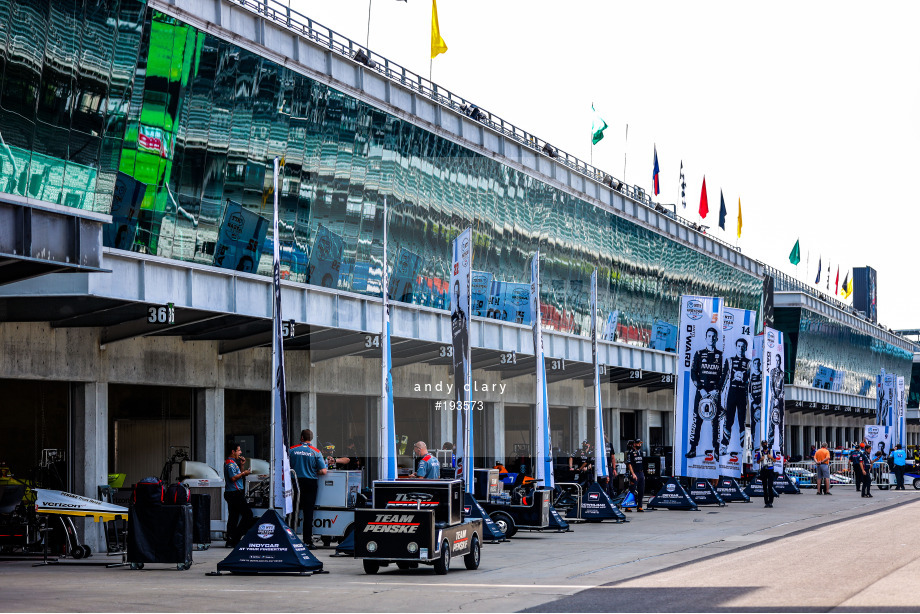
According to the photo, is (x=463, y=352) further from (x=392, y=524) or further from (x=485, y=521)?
(x=392, y=524)

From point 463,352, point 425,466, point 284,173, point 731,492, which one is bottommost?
point 731,492

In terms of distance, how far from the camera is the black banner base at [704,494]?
38.4 metres

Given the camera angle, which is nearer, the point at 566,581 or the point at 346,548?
the point at 566,581

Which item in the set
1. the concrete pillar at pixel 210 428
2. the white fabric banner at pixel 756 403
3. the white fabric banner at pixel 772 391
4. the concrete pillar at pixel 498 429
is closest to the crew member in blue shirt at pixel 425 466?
the concrete pillar at pixel 210 428

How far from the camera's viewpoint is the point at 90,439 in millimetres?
24844

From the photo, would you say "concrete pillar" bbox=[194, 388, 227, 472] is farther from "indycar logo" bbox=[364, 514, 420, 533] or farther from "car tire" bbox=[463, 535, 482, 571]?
"indycar logo" bbox=[364, 514, 420, 533]

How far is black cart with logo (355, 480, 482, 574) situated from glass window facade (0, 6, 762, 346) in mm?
8705

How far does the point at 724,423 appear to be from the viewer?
116ft

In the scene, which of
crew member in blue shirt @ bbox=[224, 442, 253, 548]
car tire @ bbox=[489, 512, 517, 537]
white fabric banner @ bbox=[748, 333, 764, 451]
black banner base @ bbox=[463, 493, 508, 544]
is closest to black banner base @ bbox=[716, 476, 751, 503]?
white fabric banner @ bbox=[748, 333, 764, 451]

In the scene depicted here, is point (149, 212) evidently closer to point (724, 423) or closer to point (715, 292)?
point (724, 423)

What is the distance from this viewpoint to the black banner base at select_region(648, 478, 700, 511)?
117 ft

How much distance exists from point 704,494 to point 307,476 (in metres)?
19.9

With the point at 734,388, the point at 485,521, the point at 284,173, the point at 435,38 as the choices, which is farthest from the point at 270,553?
the point at 435,38

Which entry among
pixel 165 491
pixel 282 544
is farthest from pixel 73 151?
pixel 282 544
